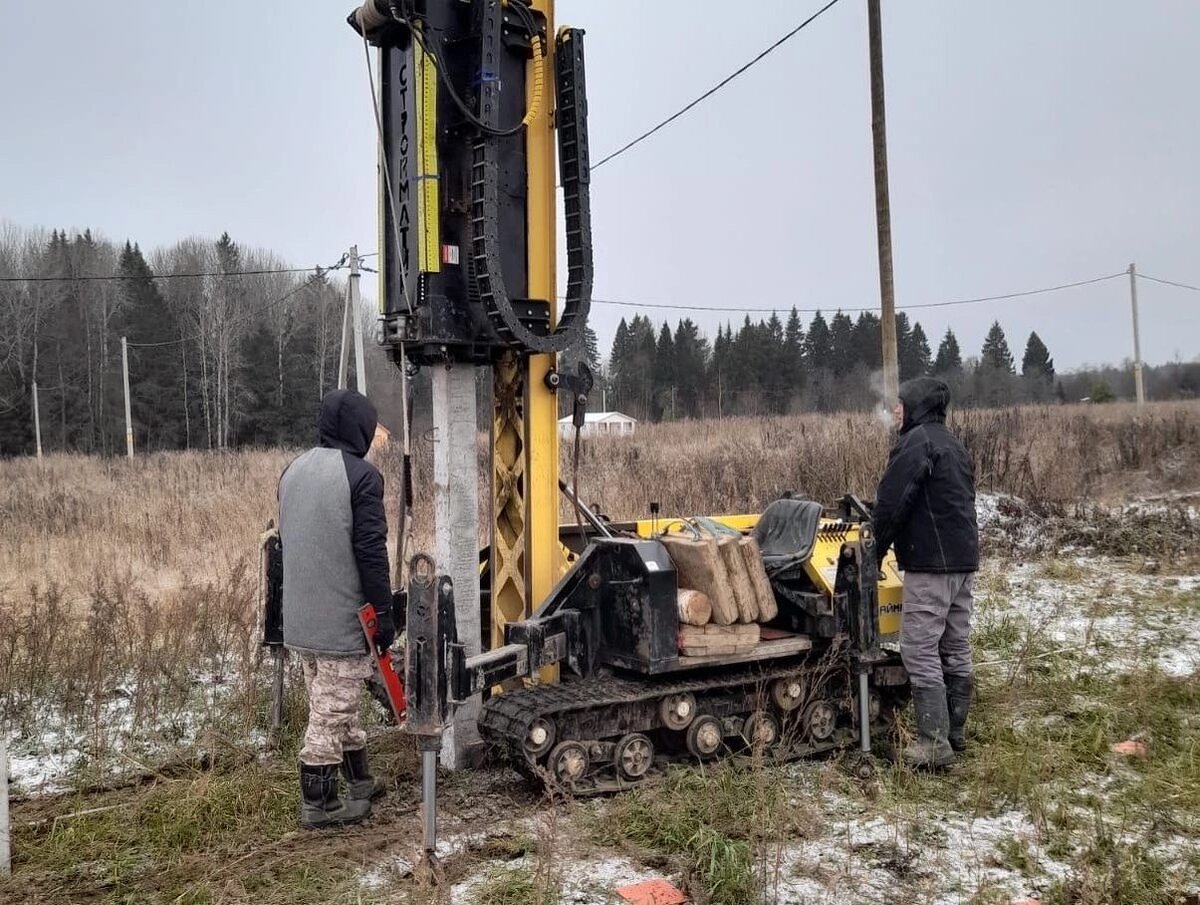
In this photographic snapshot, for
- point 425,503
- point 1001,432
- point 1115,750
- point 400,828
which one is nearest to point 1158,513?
point 1001,432

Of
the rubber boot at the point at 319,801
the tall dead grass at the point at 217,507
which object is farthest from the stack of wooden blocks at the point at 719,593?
the tall dead grass at the point at 217,507

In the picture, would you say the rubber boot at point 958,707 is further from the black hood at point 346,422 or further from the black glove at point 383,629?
the black hood at point 346,422

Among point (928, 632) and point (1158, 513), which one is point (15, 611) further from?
point (1158, 513)

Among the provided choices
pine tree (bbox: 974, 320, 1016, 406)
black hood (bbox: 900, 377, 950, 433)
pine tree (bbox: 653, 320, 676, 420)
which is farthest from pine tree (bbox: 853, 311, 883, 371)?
black hood (bbox: 900, 377, 950, 433)

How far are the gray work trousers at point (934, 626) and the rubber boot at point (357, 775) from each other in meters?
3.09

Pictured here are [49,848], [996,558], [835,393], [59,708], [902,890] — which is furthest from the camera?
[835,393]

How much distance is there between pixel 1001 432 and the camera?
19688mm

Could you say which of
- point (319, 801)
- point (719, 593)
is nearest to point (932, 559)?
point (719, 593)

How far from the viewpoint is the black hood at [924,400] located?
232 inches

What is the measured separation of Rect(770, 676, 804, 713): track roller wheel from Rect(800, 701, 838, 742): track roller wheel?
0.10m

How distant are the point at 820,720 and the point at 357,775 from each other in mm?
2655

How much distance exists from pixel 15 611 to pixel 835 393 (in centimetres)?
4466

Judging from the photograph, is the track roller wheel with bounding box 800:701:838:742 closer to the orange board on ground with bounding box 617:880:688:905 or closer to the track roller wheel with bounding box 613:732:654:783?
the track roller wheel with bounding box 613:732:654:783

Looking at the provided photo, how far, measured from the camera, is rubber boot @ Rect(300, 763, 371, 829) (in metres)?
4.69
